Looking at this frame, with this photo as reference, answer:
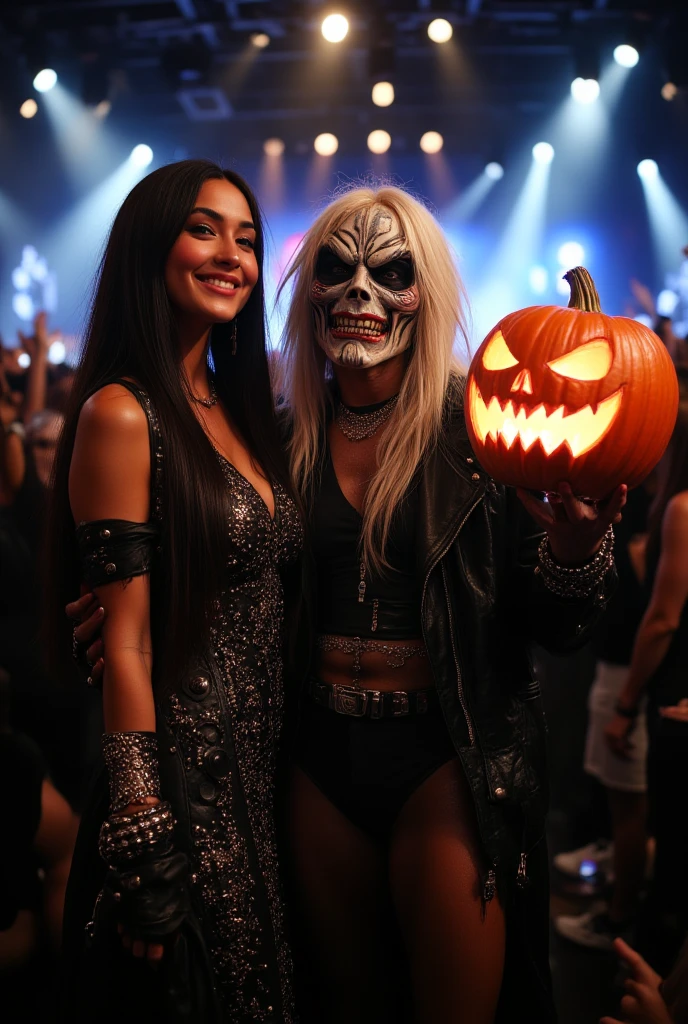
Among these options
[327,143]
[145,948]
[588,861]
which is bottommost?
[588,861]

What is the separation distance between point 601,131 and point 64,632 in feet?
31.2

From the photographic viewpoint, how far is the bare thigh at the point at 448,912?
1.83m

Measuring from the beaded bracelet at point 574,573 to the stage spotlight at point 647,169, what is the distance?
29.9 feet

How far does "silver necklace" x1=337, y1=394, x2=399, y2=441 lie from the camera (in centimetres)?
220

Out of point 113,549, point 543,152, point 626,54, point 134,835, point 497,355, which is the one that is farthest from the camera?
point 543,152

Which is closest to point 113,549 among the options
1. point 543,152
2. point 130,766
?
point 130,766

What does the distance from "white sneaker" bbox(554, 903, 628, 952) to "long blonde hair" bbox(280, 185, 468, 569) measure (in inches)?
92.7

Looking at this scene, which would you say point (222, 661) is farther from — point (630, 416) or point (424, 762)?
point (630, 416)

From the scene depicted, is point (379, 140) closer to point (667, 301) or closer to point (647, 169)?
point (647, 169)

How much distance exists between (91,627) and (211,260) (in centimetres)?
84

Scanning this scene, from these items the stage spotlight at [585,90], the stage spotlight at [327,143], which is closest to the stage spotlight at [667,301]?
the stage spotlight at [585,90]

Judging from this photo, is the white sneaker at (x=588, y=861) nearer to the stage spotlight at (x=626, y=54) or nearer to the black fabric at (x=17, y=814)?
the black fabric at (x=17, y=814)

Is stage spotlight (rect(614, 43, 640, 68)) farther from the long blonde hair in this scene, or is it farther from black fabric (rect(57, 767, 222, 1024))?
black fabric (rect(57, 767, 222, 1024))

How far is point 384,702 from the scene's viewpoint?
194cm
